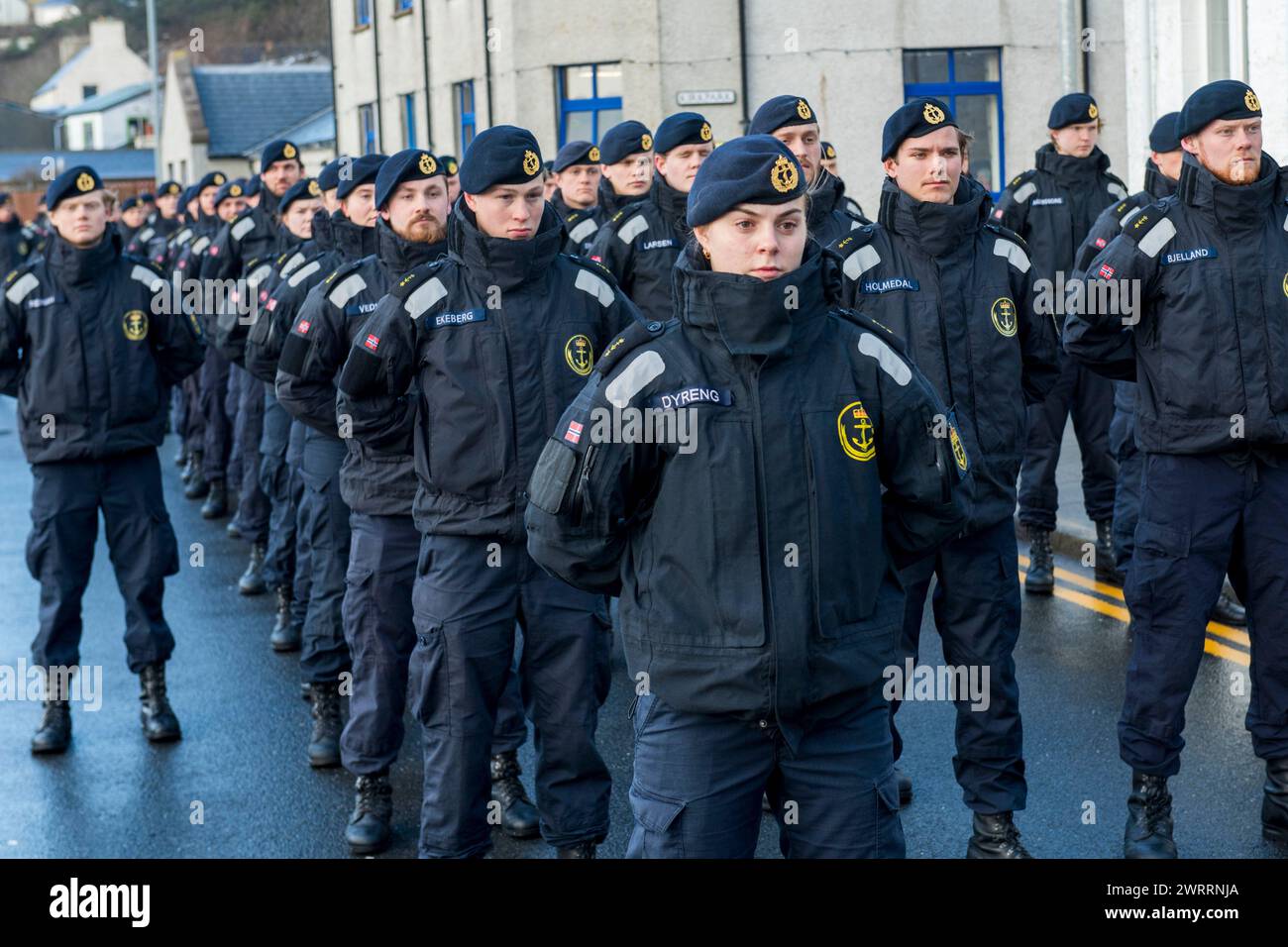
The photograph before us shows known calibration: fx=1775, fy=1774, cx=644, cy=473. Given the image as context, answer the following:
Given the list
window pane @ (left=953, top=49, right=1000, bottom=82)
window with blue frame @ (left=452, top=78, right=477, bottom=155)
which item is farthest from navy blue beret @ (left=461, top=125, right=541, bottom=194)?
window with blue frame @ (left=452, top=78, right=477, bottom=155)

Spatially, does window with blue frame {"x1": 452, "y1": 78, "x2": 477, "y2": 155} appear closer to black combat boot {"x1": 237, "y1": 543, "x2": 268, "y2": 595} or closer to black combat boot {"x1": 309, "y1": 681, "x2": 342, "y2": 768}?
black combat boot {"x1": 237, "y1": 543, "x2": 268, "y2": 595}

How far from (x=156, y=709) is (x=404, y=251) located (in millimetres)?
2625

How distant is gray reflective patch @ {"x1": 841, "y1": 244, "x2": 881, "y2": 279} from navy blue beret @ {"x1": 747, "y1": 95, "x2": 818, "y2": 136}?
1345 mm

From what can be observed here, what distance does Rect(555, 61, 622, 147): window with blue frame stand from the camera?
24000mm

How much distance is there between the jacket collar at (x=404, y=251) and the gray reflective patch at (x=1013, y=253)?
7.04ft

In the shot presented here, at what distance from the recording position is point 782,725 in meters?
3.99

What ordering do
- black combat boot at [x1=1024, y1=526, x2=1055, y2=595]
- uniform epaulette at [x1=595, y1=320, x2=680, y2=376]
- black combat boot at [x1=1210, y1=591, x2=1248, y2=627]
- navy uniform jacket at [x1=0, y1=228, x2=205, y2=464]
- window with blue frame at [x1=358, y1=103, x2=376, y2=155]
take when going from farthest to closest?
window with blue frame at [x1=358, y1=103, x2=376, y2=155], black combat boot at [x1=1024, y1=526, x2=1055, y2=595], black combat boot at [x1=1210, y1=591, x2=1248, y2=627], navy uniform jacket at [x1=0, y1=228, x2=205, y2=464], uniform epaulette at [x1=595, y1=320, x2=680, y2=376]

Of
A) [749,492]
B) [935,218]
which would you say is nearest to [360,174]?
[935,218]

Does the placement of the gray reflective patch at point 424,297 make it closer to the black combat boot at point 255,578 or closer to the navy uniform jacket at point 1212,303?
the navy uniform jacket at point 1212,303

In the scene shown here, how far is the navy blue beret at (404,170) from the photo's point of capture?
22.2ft

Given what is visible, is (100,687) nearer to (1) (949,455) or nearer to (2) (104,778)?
(2) (104,778)

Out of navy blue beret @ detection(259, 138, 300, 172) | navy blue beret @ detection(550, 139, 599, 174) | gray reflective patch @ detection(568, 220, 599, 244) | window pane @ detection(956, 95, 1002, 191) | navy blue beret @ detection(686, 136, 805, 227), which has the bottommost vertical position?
navy blue beret @ detection(686, 136, 805, 227)

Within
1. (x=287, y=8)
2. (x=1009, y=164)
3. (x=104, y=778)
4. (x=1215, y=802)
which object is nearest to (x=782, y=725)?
(x=1215, y=802)

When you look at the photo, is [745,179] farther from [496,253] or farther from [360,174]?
[360,174]
